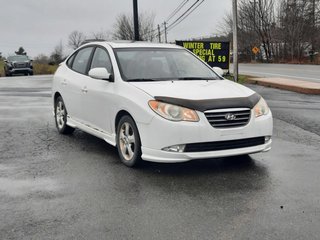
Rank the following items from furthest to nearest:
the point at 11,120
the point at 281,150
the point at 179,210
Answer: the point at 11,120, the point at 281,150, the point at 179,210

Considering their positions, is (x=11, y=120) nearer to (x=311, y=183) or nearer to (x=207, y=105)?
(x=207, y=105)

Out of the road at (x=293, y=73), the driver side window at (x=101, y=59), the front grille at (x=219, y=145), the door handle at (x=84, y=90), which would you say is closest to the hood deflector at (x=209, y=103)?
the front grille at (x=219, y=145)

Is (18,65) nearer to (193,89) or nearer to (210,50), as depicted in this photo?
(210,50)

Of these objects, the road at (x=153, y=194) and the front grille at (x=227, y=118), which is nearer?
the road at (x=153, y=194)

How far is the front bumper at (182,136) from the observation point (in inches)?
189

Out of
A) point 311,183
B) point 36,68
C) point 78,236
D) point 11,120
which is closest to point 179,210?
point 78,236

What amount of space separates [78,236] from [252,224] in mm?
1448

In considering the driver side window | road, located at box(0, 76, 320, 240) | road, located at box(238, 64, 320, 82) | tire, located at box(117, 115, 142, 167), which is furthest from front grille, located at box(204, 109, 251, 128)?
road, located at box(238, 64, 320, 82)

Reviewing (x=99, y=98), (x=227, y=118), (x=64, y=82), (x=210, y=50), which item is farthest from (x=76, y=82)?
(x=210, y=50)

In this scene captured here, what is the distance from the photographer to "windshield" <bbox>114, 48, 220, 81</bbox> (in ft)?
19.5

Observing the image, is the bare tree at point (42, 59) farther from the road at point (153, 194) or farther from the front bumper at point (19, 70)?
the road at point (153, 194)

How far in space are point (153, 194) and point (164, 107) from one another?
41.3 inches

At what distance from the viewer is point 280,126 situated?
8500 mm

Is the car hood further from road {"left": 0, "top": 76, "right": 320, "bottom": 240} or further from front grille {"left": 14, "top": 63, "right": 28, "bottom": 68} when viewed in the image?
front grille {"left": 14, "top": 63, "right": 28, "bottom": 68}
